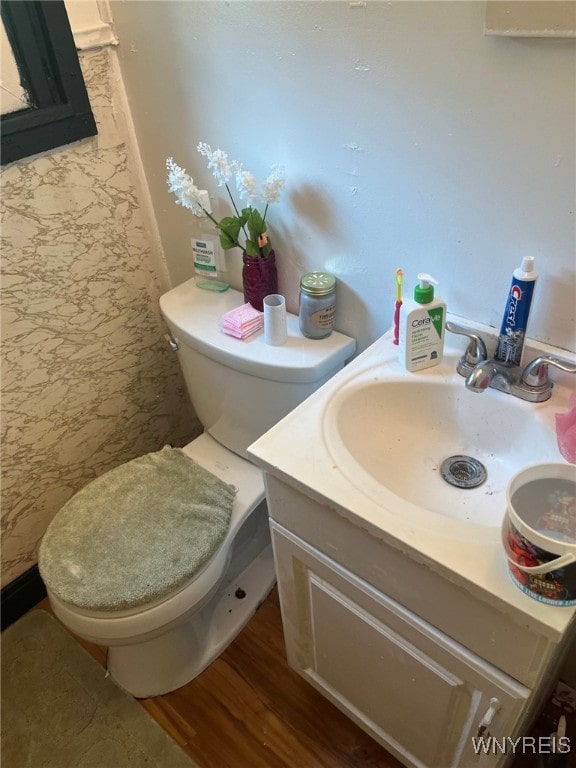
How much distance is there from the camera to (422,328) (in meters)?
1.00

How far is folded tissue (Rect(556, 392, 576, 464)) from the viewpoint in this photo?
0.88 meters

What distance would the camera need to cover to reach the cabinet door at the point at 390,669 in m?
0.89

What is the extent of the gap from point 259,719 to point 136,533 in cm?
53

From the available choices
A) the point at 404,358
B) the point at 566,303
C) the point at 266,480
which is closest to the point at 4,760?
the point at 266,480

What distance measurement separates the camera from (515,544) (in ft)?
2.28

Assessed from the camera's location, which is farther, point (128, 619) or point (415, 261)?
point (128, 619)

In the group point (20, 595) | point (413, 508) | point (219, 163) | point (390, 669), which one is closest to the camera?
Result: point (413, 508)

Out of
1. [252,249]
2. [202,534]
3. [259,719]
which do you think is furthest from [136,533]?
[252,249]

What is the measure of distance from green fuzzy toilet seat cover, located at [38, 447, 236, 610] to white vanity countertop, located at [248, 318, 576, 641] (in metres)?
0.42

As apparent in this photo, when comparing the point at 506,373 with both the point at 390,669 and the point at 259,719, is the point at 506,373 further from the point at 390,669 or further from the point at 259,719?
the point at 259,719

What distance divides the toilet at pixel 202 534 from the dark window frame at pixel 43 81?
0.41 metres

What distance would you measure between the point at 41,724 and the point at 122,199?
4.07 feet

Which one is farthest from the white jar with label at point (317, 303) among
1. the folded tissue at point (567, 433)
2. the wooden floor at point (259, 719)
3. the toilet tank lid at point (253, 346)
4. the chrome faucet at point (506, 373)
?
the wooden floor at point (259, 719)

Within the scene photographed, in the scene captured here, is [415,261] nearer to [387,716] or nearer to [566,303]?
[566,303]
